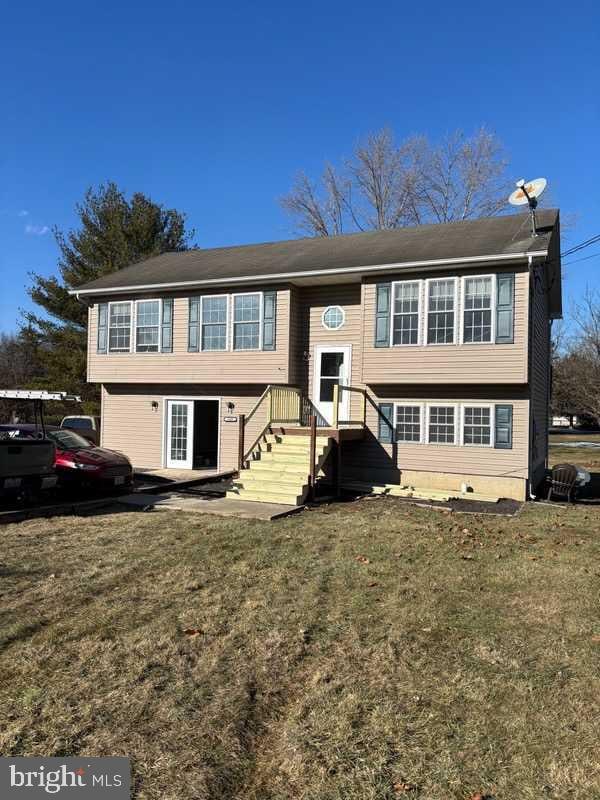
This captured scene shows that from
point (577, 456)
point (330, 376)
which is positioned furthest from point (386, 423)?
point (577, 456)

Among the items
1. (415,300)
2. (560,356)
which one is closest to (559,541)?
(415,300)

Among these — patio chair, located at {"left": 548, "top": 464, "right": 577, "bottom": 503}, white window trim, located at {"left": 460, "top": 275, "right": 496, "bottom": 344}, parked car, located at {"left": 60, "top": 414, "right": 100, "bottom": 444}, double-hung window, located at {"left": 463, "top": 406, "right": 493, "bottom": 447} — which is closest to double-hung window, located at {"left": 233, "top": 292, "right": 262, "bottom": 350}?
white window trim, located at {"left": 460, "top": 275, "right": 496, "bottom": 344}

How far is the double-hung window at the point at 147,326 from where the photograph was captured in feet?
55.1

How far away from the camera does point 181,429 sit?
17.1 meters

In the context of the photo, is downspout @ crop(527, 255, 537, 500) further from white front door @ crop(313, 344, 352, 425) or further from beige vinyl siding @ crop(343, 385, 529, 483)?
white front door @ crop(313, 344, 352, 425)

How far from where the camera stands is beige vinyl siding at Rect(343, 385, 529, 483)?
13.0 m

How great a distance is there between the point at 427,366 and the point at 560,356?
2715cm

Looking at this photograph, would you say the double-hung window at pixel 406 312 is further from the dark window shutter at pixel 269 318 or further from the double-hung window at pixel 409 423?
the dark window shutter at pixel 269 318

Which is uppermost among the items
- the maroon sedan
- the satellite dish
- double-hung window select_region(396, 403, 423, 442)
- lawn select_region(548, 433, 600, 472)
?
the satellite dish

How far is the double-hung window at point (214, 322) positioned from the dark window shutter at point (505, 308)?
23.3ft

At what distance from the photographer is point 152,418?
17391mm

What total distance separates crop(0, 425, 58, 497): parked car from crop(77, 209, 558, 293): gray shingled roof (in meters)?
7.25

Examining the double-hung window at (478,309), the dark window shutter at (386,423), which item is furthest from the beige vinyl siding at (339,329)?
the double-hung window at (478,309)

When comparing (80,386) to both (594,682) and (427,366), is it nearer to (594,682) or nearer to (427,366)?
(427,366)
